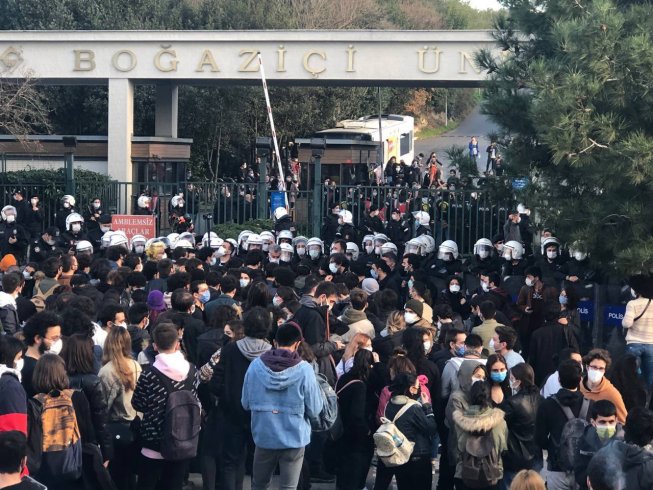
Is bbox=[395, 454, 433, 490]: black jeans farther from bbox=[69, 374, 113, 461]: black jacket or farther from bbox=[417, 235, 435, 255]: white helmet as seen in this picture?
bbox=[417, 235, 435, 255]: white helmet

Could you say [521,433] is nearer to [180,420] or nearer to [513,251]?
[180,420]

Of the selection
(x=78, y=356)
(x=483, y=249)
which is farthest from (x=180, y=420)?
(x=483, y=249)

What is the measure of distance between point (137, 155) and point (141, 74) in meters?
1.94

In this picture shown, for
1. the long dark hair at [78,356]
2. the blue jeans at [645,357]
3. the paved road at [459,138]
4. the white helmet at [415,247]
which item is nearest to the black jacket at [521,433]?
the long dark hair at [78,356]

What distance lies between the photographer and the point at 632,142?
12.4 m

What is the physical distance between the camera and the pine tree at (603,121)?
12.5 meters

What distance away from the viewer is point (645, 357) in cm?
1228

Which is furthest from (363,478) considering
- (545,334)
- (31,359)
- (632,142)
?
(632,142)

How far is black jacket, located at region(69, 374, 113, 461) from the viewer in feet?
27.5

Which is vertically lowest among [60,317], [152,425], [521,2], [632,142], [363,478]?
[363,478]

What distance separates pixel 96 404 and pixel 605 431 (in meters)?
3.43

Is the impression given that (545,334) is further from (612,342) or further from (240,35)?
(240,35)

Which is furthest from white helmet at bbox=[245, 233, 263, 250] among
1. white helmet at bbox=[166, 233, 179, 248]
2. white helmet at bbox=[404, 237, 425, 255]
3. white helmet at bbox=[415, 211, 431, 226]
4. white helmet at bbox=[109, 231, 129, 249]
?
white helmet at bbox=[415, 211, 431, 226]

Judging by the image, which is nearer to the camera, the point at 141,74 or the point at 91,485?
the point at 91,485
